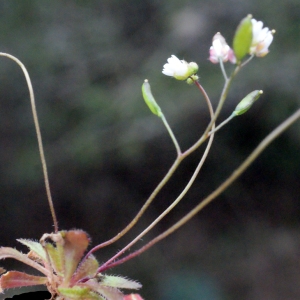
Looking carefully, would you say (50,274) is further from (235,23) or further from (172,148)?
(235,23)

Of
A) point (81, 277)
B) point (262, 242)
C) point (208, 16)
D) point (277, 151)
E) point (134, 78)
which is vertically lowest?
point (81, 277)

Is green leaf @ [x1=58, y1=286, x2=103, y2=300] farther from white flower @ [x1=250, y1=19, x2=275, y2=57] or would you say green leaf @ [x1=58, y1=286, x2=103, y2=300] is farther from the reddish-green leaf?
white flower @ [x1=250, y1=19, x2=275, y2=57]

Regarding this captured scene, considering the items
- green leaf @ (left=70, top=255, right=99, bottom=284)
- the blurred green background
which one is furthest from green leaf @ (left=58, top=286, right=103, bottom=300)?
the blurred green background

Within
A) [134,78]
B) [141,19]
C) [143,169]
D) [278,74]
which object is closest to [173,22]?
[141,19]

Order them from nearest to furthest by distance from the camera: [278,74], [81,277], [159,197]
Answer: [81,277]
[278,74]
[159,197]

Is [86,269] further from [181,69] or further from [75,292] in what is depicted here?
[181,69]

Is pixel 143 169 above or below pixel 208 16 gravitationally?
below
